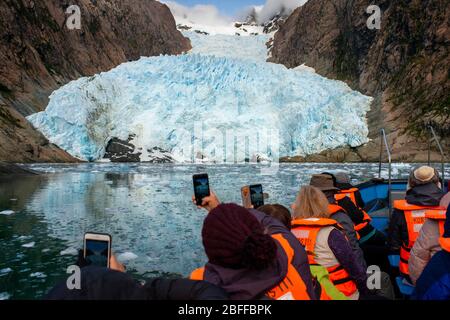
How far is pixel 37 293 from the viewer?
5.51 metres

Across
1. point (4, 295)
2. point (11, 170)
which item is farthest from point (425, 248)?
point (11, 170)

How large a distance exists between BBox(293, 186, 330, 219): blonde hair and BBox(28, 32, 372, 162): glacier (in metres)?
33.1

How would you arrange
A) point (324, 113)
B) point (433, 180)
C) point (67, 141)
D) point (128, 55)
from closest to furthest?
point (433, 180) → point (67, 141) → point (324, 113) → point (128, 55)

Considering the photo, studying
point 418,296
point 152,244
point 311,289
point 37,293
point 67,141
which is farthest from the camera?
point 67,141

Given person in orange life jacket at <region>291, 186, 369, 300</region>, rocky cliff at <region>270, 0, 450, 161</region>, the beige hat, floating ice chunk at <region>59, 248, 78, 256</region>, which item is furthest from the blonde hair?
rocky cliff at <region>270, 0, 450, 161</region>

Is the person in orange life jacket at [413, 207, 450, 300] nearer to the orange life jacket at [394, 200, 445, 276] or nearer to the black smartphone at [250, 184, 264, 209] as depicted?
the orange life jacket at [394, 200, 445, 276]

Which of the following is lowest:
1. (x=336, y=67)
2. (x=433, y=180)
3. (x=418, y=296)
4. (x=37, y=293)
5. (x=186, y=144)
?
(x=37, y=293)

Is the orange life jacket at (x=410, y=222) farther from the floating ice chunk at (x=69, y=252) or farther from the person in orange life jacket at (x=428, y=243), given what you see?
the floating ice chunk at (x=69, y=252)

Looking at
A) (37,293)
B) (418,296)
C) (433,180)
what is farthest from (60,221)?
(418,296)

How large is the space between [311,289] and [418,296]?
0.61m

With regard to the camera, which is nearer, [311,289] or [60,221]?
[311,289]

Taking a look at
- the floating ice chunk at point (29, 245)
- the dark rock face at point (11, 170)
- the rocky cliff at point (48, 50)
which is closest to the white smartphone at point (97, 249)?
the floating ice chunk at point (29, 245)

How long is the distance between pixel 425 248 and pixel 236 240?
5.93 ft

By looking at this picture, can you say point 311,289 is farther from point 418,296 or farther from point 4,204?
point 4,204
